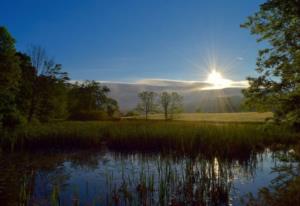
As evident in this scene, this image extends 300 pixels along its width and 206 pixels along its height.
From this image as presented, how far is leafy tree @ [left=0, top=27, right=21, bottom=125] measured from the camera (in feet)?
60.6

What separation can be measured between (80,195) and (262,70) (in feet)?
20.2

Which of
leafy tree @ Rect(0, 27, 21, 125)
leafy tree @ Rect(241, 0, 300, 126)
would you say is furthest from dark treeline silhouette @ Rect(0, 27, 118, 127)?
leafy tree @ Rect(241, 0, 300, 126)

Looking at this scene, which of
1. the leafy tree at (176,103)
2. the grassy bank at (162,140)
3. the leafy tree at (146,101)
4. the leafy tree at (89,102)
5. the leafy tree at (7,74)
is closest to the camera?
the grassy bank at (162,140)

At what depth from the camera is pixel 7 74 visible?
762 inches

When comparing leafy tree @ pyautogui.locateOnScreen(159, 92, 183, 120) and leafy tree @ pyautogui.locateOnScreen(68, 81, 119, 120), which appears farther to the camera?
leafy tree @ pyautogui.locateOnScreen(159, 92, 183, 120)

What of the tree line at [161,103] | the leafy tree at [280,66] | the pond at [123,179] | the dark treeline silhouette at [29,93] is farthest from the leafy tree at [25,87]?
the tree line at [161,103]

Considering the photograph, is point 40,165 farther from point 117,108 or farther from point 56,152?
point 117,108

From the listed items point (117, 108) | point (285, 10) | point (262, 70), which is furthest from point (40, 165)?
point (117, 108)

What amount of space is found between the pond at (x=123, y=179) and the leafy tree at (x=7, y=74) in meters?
7.83

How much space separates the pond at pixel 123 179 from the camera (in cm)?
621

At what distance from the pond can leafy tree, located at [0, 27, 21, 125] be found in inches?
308

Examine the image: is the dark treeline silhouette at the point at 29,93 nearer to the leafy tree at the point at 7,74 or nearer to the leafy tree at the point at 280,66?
the leafy tree at the point at 7,74

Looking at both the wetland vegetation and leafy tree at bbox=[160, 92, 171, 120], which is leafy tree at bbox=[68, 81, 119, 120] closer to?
leafy tree at bbox=[160, 92, 171, 120]

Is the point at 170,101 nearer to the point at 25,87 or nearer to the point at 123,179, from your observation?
the point at 25,87
